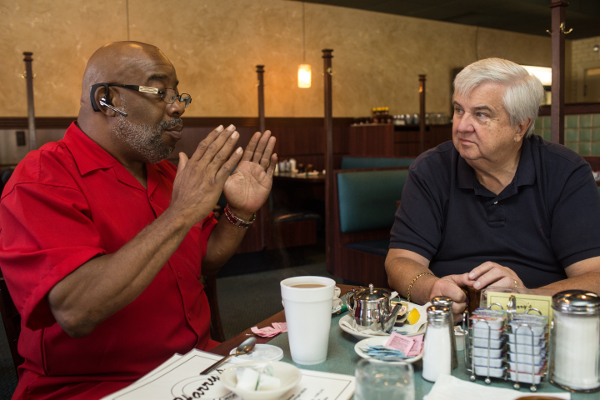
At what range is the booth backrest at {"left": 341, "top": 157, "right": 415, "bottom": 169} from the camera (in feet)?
15.1

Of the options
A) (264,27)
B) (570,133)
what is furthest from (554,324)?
(264,27)

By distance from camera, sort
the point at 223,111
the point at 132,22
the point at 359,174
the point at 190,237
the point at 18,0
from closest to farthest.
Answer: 1. the point at 190,237
2. the point at 359,174
3. the point at 18,0
4. the point at 132,22
5. the point at 223,111

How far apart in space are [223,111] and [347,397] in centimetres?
644

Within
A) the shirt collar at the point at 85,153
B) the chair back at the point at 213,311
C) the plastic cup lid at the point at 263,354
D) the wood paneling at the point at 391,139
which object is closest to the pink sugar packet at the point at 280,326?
the plastic cup lid at the point at 263,354

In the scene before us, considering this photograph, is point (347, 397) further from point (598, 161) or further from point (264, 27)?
point (264, 27)

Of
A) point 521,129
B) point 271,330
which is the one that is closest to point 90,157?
point 271,330

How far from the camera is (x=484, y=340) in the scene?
0.81 metres

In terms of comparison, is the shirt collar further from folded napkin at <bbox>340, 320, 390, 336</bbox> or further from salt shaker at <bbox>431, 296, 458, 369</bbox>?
salt shaker at <bbox>431, 296, 458, 369</bbox>

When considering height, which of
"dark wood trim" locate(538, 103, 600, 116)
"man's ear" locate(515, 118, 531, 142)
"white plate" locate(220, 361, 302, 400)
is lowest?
"white plate" locate(220, 361, 302, 400)

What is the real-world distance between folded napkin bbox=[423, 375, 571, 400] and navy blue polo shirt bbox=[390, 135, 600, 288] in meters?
0.75

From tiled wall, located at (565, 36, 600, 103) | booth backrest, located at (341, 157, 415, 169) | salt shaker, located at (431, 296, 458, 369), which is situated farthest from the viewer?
tiled wall, located at (565, 36, 600, 103)

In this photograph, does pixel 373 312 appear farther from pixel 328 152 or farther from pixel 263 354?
pixel 328 152

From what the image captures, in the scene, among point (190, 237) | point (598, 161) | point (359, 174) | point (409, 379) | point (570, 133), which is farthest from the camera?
point (570, 133)

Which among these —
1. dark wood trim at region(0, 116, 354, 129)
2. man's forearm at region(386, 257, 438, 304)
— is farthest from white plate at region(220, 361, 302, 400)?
dark wood trim at region(0, 116, 354, 129)
